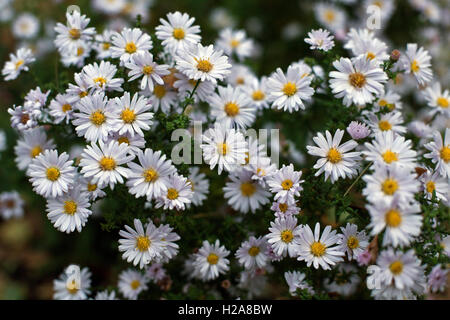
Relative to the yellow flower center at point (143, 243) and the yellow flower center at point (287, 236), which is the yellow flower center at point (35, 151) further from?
the yellow flower center at point (287, 236)

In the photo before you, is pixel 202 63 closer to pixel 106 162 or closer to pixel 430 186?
pixel 106 162

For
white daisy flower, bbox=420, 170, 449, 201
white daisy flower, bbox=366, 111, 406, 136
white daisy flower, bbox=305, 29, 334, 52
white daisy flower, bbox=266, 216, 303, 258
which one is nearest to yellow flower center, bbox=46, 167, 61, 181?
white daisy flower, bbox=266, 216, 303, 258

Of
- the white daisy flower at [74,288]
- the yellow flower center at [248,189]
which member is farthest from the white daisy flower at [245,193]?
the white daisy flower at [74,288]

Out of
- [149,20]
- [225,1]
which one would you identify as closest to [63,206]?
[149,20]

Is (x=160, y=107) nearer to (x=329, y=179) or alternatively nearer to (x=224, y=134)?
(x=224, y=134)

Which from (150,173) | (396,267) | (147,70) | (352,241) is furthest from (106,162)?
(396,267)

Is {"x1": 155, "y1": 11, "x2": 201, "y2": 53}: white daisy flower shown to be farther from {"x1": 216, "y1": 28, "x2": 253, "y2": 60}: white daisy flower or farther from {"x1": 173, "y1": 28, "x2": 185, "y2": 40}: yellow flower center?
{"x1": 216, "y1": 28, "x2": 253, "y2": 60}: white daisy flower
